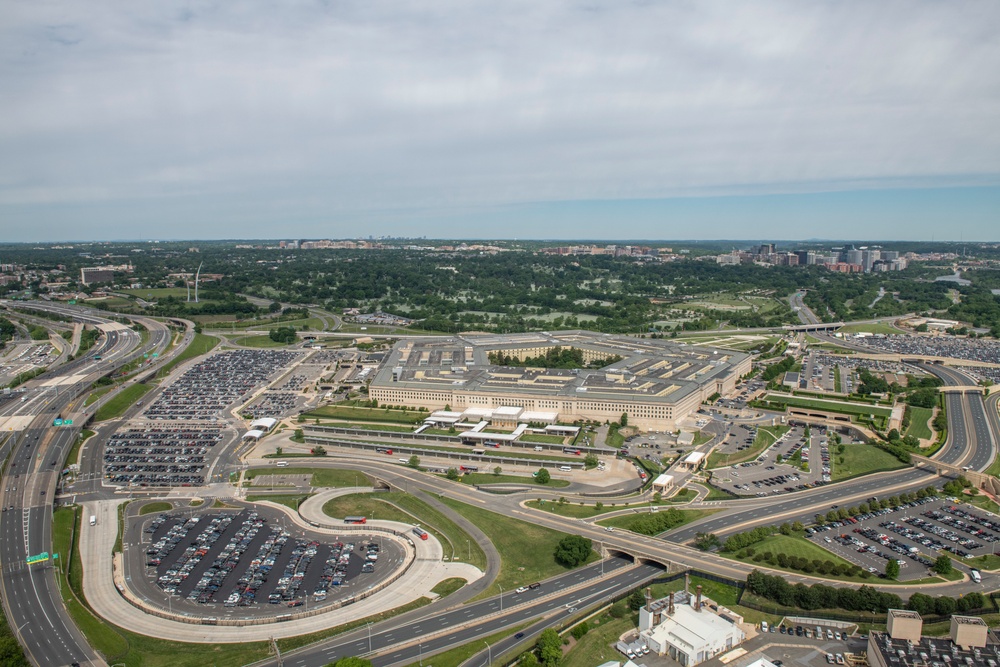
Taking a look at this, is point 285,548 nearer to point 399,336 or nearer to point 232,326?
point 399,336

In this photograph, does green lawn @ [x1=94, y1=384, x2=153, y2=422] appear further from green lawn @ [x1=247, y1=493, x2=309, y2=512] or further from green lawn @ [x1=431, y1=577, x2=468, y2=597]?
green lawn @ [x1=431, y1=577, x2=468, y2=597]

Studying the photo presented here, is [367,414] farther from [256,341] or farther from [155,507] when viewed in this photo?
[256,341]

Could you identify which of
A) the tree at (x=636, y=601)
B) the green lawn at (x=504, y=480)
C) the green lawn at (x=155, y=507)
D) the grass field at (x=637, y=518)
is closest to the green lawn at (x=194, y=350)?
the green lawn at (x=155, y=507)

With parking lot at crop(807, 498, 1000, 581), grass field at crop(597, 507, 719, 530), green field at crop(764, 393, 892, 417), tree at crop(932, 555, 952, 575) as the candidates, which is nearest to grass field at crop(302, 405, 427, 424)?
grass field at crop(597, 507, 719, 530)

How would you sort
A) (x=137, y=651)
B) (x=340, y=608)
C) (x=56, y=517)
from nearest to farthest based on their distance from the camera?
(x=137, y=651), (x=340, y=608), (x=56, y=517)

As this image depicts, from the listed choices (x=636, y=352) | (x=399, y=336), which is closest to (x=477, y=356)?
(x=636, y=352)

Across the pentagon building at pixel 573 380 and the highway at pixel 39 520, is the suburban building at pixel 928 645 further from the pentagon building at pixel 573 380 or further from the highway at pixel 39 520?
the highway at pixel 39 520
